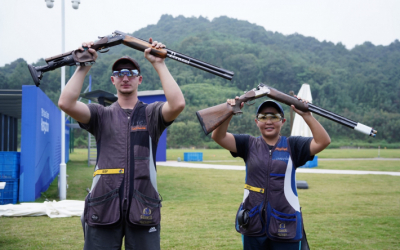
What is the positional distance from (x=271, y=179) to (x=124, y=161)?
4.94ft

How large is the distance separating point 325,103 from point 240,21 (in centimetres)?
8820

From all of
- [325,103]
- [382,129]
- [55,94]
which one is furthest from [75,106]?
[325,103]

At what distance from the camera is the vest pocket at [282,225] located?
3.70 metres

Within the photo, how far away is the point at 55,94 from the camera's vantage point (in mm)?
62031

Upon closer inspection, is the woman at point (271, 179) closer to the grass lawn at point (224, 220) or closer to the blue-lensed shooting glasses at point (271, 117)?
the blue-lensed shooting glasses at point (271, 117)

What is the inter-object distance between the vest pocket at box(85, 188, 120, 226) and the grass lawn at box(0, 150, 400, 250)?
12.2 feet

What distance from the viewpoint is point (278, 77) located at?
96688 millimetres

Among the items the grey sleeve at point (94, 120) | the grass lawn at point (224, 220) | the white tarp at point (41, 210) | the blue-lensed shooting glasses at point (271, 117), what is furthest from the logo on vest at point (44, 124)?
the blue-lensed shooting glasses at point (271, 117)

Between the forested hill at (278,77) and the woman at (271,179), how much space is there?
55.7 metres

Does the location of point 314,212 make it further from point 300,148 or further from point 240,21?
point 240,21

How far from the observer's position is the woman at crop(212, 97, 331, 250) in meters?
3.77

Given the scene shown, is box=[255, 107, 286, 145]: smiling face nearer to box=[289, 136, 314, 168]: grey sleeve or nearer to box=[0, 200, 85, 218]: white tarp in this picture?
box=[289, 136, 314, 168]: grey sleeve

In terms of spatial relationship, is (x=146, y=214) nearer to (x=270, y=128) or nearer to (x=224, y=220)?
(x=270, y=128)

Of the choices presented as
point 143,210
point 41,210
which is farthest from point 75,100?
point 41,210
